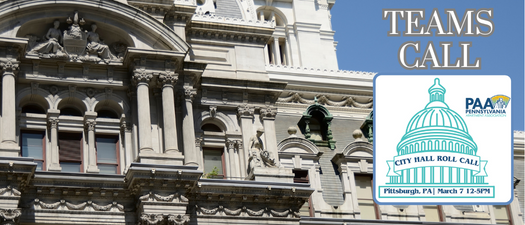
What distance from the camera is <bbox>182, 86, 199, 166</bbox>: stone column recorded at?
119ft

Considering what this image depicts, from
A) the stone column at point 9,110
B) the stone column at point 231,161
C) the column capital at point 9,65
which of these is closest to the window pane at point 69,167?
the stone column at point 9,110

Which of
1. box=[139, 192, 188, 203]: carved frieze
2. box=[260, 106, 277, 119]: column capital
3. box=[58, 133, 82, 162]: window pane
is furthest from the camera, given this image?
box=[260, 106, 277, 119]: column capital

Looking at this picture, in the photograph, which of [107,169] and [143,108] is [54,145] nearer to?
[107,169]

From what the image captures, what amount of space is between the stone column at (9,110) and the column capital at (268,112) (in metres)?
9.22

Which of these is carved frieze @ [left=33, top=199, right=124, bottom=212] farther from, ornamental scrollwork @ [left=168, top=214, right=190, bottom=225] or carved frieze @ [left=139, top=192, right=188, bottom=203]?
ornamental scrollwork @ [left=168, top=214, right=190, bottom=225]

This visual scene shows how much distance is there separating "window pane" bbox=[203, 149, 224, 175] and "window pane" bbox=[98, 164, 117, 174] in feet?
11.5

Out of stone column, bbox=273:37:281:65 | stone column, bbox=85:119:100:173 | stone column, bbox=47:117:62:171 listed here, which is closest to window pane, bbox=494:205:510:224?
stone column, bbox=85:119:100:173

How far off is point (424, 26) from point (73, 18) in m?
12.6

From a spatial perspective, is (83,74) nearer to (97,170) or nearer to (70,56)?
(70,56)

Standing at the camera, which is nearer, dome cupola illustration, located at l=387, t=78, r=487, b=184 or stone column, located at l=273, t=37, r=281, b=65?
dome cupola illustration, located at l=387, t=78, r=487, b=184

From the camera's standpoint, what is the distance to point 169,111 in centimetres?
3641

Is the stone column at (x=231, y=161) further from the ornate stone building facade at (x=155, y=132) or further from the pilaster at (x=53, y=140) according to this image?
the pilaster at (x=53, y=140)

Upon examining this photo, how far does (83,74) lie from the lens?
37.1 meters

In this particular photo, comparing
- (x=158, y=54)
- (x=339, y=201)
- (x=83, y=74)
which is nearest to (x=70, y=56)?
(x=83, y=74)
